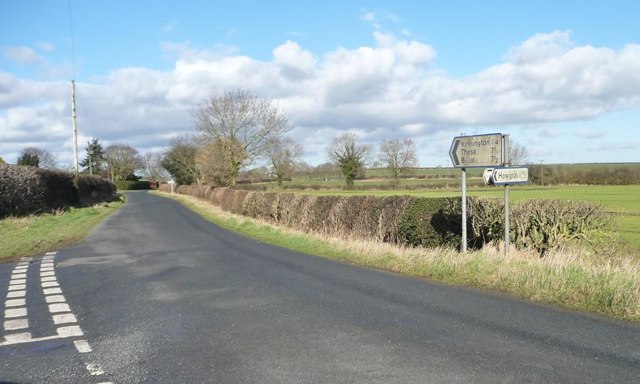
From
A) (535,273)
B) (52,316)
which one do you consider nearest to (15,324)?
(52,316)

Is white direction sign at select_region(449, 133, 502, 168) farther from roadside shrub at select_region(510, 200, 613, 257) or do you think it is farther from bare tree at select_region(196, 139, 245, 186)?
bare tree at select_region(196, 139, 245, 186)

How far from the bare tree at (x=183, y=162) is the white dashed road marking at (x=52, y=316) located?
2329 inches

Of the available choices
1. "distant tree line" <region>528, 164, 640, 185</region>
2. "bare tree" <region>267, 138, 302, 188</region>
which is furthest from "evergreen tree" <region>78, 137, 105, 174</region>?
"distant tree line" <region>528, 164, 640, 185</region>

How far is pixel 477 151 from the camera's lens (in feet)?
35.5

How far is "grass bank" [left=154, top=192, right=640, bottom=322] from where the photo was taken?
6.94 metres

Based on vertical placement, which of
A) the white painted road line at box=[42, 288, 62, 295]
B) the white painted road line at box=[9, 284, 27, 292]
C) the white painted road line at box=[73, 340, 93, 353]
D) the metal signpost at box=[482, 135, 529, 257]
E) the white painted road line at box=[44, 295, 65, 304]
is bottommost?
the white painted road line at box=[9, 284, 27, 292]

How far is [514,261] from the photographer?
9.30m

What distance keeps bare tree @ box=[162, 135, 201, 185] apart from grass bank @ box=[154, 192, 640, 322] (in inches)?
2344

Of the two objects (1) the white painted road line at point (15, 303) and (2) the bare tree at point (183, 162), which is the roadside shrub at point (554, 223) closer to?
(1) the white painted road line at point (15, 303)

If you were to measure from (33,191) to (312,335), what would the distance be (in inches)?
1084

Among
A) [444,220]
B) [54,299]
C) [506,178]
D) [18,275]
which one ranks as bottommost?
[18,275]

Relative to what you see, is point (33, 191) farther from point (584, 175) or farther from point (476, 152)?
point (584, 175)

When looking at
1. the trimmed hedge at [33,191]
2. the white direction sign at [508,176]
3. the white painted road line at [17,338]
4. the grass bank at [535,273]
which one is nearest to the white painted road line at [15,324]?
the white painted road line at [17,338]

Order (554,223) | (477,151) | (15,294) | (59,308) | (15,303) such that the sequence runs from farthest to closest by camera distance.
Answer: (554,223), (477,151), (15,294), (15,303), (59,308)
